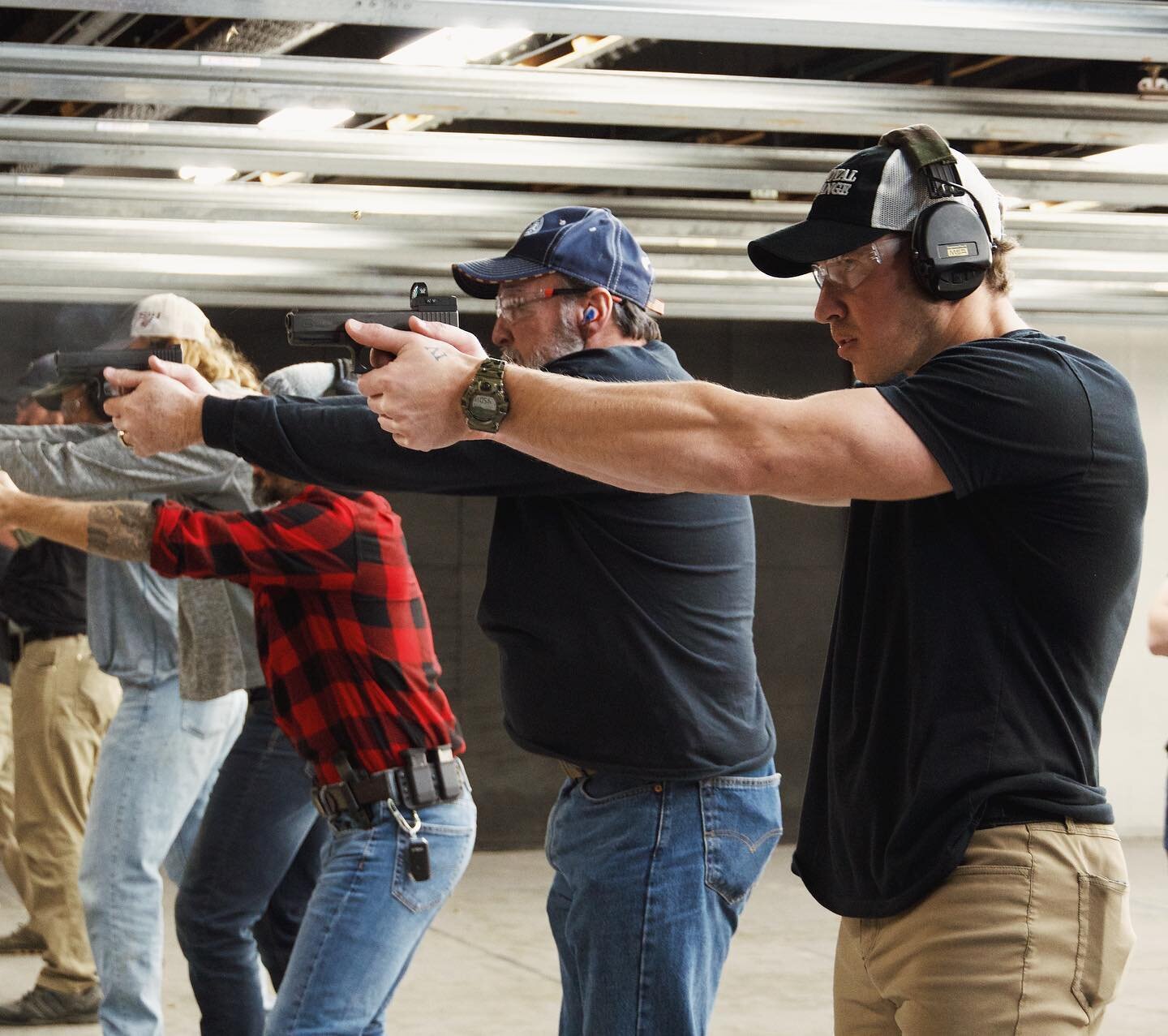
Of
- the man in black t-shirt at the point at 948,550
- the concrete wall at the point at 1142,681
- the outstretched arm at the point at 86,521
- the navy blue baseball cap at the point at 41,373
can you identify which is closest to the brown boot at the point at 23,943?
the navy blue baseball cap at the point at 41,373

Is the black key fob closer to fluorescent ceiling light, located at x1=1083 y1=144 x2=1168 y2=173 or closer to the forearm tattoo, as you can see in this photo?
the forearm tattoo

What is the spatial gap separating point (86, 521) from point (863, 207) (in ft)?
6.28

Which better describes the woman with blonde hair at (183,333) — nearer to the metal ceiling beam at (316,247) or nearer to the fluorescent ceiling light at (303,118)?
the fluorescent ceiling light at (303,118)

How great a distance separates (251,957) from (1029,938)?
204cm

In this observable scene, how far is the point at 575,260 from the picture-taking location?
2375 millimetres

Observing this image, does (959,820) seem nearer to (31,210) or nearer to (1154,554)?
(31,210)

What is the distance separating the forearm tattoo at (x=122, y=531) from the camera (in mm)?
2996

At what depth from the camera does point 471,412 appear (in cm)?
168

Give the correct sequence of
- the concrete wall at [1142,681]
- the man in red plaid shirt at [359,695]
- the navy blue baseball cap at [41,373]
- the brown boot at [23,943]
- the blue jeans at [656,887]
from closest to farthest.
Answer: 1. the blue jeans at [656,887]
2. the man in red plaid shirt at [359,695]
3. the navy blue baseball cap at [41,373]
4. the brown boot at [23,943]
5. the concrete wall at [1142,681]

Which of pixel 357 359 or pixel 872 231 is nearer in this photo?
pixel 872 231

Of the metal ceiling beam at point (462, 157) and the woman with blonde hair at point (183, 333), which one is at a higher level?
the metal ceiling beam at point (462, 157)

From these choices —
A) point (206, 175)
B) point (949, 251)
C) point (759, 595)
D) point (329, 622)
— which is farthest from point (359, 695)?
point (759, 595)

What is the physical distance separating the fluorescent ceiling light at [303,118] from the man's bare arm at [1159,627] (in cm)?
207

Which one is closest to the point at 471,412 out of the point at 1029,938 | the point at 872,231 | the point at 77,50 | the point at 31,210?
the point at 872,231
